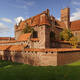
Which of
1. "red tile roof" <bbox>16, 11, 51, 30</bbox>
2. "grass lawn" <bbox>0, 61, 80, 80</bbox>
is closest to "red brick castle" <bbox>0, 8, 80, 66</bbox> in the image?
"red tile roof" <bbox>16, 11, 51, 30</bbox>

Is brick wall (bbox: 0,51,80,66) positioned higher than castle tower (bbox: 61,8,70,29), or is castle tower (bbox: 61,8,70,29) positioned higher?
castle tower (bbox: 61,8,70,29)

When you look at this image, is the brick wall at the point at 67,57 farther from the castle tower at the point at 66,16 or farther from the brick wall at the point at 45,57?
the castle tower at the point at 66,16

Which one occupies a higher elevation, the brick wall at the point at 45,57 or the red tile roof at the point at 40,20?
the red tile roof at the point at 40,20

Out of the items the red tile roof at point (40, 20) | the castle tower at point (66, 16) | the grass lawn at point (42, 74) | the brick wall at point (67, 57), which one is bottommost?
the grass lawn at point (42, 74)

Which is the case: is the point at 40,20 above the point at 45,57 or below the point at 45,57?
above

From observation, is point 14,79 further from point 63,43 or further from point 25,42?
point 63,43

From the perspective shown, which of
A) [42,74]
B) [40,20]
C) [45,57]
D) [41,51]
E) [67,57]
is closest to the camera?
[42,74]

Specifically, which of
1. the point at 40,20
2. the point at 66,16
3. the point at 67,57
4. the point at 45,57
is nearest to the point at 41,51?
the point at 45,57

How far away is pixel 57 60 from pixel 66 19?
34.0 meters

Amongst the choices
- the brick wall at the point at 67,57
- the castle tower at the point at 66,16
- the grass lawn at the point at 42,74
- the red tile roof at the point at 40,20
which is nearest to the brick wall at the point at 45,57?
the brick wall at the point at 67,57

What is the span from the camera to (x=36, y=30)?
3084 centimetres

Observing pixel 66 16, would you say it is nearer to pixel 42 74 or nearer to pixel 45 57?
pixel 45 57

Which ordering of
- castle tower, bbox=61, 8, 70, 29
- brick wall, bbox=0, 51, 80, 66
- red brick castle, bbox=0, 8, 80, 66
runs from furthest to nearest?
castle tower, bbox=61, 8, 70, 29
red brick castle, bbox=0, 8, 80, 66
brick wall, bbox=0, 51, 80, 66

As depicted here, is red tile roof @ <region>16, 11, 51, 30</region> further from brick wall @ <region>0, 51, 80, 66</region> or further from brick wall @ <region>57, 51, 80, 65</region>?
brick wall @ <region>57, 51, 80, 65</region>
